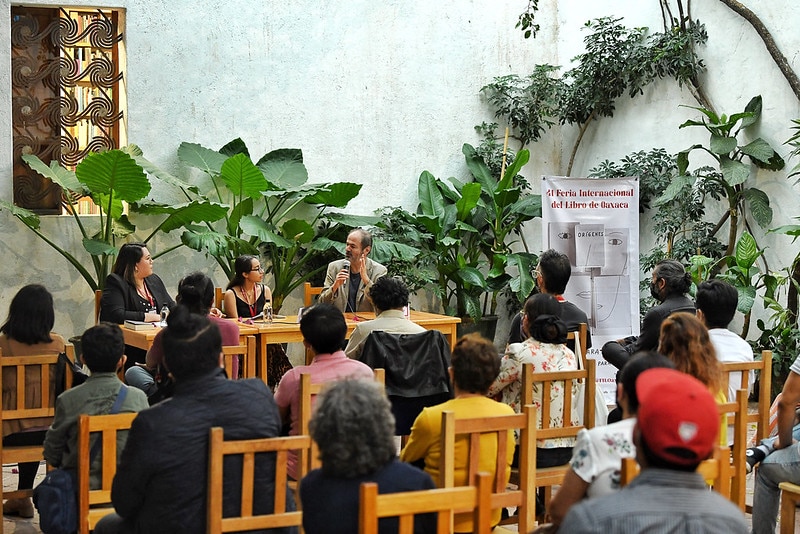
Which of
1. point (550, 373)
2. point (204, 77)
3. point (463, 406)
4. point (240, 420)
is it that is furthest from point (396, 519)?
point (204, 77)

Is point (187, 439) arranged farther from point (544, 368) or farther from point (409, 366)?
point (409, 366)

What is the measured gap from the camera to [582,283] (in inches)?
300

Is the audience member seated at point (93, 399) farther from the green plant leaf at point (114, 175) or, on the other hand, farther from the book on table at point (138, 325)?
the green plant leaf at point (114, 175)

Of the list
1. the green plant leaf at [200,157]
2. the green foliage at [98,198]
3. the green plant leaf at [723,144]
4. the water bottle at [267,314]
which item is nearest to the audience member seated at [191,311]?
the water bottle at [267,314]

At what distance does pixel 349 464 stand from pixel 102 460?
3.78 ft

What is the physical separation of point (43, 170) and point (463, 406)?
4763 mm

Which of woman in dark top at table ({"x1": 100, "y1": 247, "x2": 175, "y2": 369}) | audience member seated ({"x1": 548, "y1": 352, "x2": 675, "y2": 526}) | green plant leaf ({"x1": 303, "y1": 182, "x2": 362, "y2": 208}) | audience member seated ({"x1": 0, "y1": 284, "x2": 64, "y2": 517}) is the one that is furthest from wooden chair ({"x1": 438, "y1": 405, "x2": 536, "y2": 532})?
green plant leaf ({"x1": 303, "y1": 182, "x2": 362, "y2": 208})

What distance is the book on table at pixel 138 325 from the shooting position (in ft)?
18.0

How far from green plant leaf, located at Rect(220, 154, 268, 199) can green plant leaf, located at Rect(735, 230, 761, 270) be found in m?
3.34

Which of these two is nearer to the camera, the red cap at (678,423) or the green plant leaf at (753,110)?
the red cap at (678,423)

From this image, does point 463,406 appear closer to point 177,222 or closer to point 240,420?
point 240,420

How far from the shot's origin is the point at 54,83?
7523 mm

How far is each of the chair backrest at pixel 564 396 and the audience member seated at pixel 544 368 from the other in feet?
0.24

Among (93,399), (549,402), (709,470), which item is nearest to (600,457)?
(709,470)
